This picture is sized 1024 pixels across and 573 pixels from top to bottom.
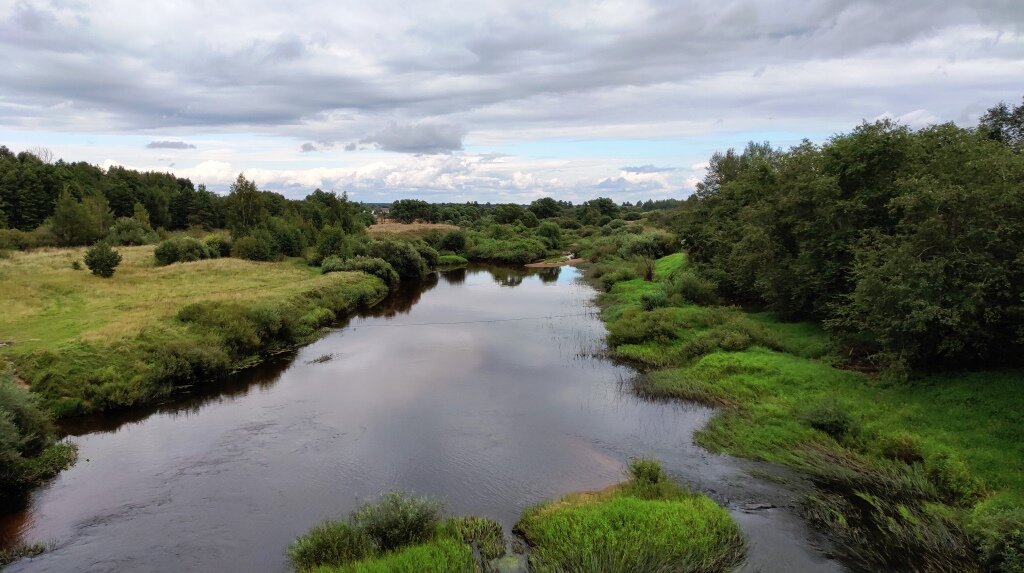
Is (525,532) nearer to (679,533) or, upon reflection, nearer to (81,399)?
(679,533)

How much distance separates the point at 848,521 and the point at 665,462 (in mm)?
5153

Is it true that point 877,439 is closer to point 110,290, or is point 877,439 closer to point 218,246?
point 110,290

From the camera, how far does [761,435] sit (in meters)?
18.3

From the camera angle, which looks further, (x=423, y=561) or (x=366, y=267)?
(x=366, y=267)

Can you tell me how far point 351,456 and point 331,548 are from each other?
20.6 ft

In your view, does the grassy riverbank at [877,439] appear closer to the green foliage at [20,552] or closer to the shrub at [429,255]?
the green foliage at [20,552]

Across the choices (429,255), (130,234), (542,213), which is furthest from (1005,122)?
(542,213)

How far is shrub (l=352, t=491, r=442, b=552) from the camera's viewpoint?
42.2ft

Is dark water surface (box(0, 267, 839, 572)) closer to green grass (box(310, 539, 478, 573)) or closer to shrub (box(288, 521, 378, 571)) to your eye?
shrub (box(288, 521, 378, 571))

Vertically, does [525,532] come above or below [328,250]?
below

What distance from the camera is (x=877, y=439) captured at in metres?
16.5

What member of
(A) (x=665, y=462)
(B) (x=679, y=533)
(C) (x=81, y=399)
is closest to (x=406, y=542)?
(B) (x=679, y=533)

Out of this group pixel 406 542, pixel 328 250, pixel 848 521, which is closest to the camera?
pixel 406 542

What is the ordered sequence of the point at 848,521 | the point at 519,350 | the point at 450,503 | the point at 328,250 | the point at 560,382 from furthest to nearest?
the point at 328,250 < the point at 519,350 < the point at 560,382 < the point at 450,503 < the point at 848,521
